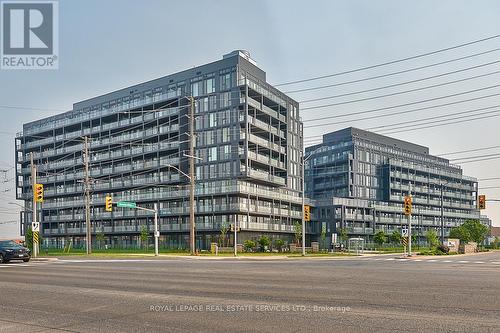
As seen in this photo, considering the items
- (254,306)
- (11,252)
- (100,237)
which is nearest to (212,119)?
(100,237)

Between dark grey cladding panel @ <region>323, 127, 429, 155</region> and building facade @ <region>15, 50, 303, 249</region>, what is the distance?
97.3ft

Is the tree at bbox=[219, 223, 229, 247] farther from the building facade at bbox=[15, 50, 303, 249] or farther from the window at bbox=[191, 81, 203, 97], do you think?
the window at bbox=[191, 81, 203, 97]

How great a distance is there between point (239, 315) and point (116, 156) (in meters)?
91.5

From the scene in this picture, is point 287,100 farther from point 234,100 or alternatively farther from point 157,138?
point 157,138

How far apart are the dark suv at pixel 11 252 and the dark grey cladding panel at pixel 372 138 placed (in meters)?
108

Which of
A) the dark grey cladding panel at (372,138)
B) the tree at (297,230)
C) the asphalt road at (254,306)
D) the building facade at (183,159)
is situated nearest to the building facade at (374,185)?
the dark grey cladding panel at (372,138)

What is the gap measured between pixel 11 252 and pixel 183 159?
53670mm

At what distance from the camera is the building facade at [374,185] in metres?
115

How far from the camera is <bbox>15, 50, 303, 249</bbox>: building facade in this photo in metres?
83.5

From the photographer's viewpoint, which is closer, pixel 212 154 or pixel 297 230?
pixel 212 154

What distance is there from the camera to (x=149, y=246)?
8744 centimetres

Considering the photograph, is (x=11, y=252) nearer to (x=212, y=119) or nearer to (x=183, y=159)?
(x=183, y=159)

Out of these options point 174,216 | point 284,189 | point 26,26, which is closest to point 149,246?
point 174,216

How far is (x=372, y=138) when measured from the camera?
140625mm
